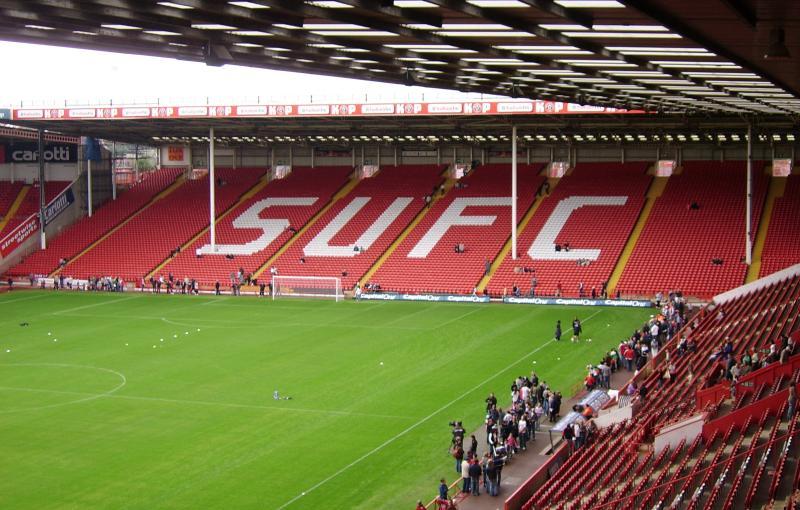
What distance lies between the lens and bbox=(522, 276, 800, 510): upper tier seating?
16.1 metres

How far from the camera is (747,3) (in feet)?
33.3

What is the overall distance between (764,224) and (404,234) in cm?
2027

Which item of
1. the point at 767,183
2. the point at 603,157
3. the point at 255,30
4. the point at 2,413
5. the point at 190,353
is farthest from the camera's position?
the point at 603,157

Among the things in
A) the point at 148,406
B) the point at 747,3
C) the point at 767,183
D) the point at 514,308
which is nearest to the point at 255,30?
the point at 747,3

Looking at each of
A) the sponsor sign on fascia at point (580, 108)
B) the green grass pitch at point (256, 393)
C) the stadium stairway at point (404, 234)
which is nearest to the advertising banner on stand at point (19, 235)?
the green grass pitch at point (256, 393)

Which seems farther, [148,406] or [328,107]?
[328,107]

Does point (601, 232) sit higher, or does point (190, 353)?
point (601, 232)

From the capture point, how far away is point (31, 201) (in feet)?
230

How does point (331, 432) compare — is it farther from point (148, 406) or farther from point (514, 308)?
point (514, 308)

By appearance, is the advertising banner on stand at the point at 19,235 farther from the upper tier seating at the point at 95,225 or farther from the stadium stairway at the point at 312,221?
the stadium stairway at the point at 312,221

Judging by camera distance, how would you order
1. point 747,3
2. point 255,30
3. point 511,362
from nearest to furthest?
1. point 747,3
2. point 255,30
3. point 511,362

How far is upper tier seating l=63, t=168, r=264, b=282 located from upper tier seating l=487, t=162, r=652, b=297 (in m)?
22.2

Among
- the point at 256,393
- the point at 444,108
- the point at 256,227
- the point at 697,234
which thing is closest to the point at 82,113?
the point at 256,227

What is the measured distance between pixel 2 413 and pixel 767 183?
43.7 metres
